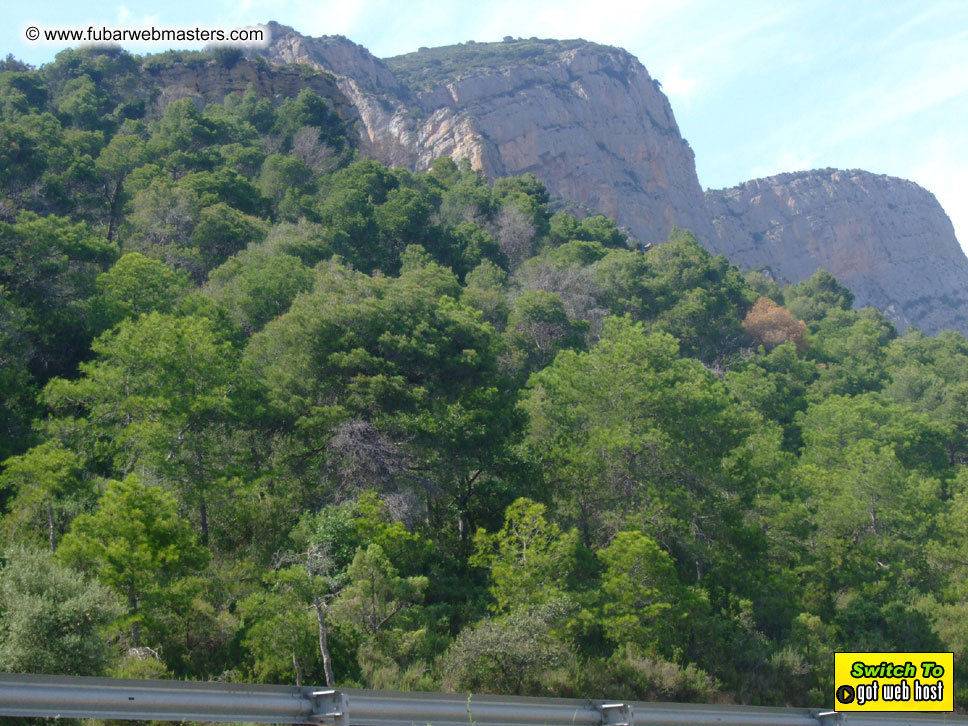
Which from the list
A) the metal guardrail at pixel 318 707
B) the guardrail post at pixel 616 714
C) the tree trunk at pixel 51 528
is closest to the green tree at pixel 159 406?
the tree trunk at pixel 51 528

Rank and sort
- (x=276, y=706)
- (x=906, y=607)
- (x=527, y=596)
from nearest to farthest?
(x=276, y=706) < (x=527, y=596) < (x=906, y=607)

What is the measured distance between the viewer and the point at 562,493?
2197 centimetres

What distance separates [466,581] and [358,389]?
5.13 metres

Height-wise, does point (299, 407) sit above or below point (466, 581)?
above

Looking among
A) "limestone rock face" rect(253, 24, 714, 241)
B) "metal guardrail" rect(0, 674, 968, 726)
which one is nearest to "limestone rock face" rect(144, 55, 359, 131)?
"limestone rock face" rect(253, 24, 714, 241)

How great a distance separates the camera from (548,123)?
10112cm

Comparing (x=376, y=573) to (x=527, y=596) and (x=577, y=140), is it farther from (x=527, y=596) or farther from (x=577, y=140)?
(x=577, y=140)

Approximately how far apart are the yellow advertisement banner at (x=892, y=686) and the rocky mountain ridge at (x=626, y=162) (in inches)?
2749

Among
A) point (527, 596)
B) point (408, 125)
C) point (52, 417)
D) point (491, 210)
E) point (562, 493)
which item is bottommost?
point (527, 596)

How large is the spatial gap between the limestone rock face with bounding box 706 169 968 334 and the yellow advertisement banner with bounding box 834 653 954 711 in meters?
105

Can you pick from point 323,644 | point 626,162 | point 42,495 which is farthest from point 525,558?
point 626,162

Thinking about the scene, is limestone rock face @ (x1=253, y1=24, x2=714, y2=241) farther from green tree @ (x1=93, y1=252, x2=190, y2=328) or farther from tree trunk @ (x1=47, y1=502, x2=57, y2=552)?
tree trunk @ (x1=47, y1=502, x2=57, y2=552)

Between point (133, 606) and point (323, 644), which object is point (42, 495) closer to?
point (133, 606)

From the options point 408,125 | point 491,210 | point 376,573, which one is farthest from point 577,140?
point 376,573
